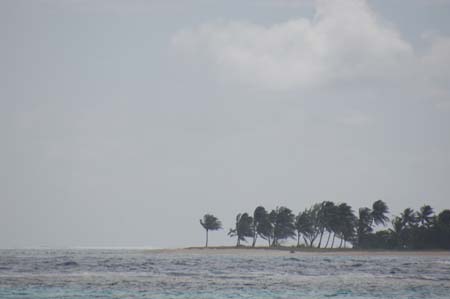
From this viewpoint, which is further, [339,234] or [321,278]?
[339,234]

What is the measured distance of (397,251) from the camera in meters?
160

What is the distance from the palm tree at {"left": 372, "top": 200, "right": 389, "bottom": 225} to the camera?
588ft

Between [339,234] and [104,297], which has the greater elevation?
[339,234]

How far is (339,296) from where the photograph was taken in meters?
45.1

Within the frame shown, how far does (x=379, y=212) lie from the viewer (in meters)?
179

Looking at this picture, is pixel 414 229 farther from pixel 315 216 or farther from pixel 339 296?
pixel 339 296

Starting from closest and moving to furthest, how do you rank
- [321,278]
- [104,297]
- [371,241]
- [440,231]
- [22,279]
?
[104,297]
[22,279]
[321,278]
[440,231]
[371,241]

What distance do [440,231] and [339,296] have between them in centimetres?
12389

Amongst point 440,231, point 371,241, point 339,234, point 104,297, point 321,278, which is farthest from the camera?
point 339,234

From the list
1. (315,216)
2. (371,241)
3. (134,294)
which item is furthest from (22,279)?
(315,216)

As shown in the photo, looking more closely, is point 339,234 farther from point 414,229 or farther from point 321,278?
point 321,278

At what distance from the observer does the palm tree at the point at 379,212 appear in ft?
588

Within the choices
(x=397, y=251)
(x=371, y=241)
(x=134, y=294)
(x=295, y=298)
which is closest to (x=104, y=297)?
(x=134, y=294)

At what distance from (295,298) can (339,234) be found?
149 metres
